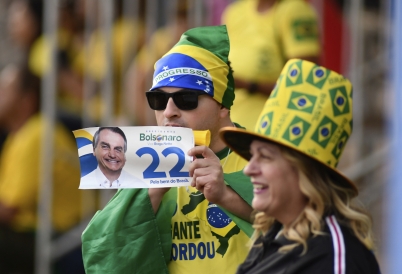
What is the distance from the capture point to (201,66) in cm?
360

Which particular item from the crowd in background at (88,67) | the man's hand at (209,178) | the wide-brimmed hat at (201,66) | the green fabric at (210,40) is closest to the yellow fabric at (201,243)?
the man's hand at (209,178)

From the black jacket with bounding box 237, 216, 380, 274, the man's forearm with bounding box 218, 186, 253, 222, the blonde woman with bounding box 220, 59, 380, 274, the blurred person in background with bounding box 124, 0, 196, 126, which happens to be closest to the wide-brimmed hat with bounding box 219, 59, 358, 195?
the blonde woman with bounding box 220, 59, 380, 274

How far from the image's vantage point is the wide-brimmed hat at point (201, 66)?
3.56 metres

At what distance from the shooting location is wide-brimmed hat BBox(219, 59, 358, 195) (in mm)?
2838

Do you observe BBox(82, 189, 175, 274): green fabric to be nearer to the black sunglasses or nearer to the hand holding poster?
the hand holding poster

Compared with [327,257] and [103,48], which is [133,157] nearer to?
[327,257]

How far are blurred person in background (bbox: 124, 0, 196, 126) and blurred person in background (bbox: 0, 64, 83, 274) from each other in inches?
20.1

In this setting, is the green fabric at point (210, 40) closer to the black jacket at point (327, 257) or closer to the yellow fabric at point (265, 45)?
the black jacket at point (327, 257)

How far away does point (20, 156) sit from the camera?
6.70 meters

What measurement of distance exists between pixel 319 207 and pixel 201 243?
0.78m

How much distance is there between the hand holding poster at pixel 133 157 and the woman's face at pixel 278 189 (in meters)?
0.46

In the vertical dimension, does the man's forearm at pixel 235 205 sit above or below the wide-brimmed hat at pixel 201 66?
below

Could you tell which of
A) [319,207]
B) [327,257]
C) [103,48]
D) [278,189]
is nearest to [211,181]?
[278,189]

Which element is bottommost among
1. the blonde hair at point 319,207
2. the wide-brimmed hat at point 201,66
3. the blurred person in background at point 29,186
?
the blurred person in background at point 29,186
